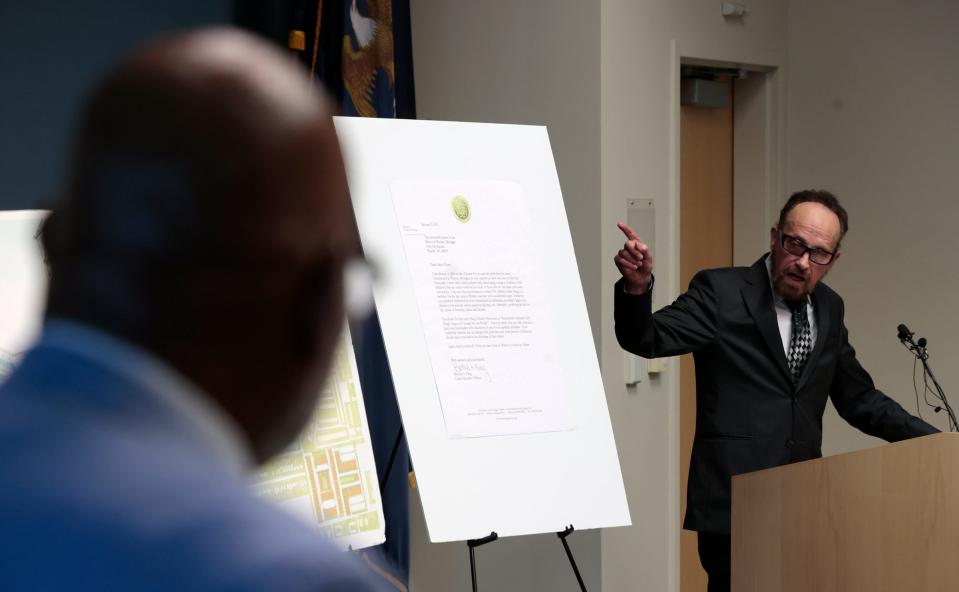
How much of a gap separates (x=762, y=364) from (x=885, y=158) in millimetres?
1663

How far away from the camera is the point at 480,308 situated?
95.9 inches

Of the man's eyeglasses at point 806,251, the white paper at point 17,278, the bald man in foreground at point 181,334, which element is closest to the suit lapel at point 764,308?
the man's eyeglasses at point 806,251

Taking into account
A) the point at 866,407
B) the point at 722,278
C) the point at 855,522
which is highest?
the point at 722,278

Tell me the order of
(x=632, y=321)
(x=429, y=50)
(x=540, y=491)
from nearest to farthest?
(x=540, y=491), (x=632, y=321), (x=429, y=50)

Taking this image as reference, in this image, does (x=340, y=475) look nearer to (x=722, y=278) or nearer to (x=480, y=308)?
(x=480, y=308)

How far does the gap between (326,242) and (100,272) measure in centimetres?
10

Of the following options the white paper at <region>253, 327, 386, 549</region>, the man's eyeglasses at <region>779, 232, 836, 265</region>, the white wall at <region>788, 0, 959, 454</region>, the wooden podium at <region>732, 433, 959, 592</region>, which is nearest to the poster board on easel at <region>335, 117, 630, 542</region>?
the white paper at <region>253, 327, 386, 549</region>

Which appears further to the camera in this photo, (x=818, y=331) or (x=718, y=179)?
(x=718, y=179)

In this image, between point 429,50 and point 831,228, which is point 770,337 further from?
point 429,50

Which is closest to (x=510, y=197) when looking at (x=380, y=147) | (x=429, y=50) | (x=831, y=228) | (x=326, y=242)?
(x=380, y=147)

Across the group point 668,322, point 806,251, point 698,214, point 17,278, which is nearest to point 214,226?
point 17,278

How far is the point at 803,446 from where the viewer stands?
291 cm

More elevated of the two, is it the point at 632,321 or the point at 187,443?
the point at 187,443

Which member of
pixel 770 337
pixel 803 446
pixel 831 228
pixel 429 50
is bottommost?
A: pixel 803 446
